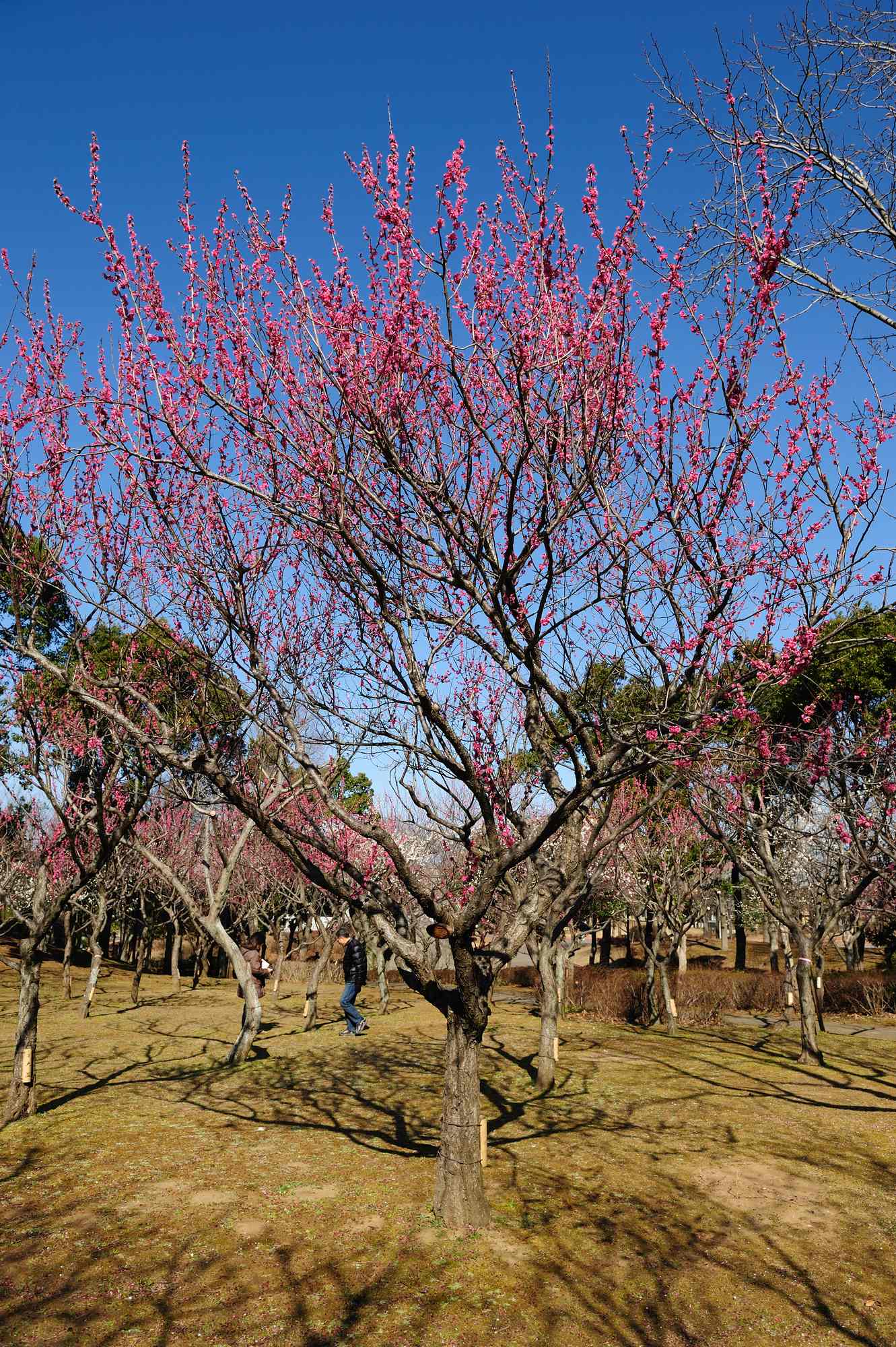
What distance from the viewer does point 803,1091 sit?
39.3ft

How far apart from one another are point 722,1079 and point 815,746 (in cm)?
553

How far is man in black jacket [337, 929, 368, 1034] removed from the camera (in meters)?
16.2

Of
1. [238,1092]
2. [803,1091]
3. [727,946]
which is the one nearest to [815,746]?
[803,1091]

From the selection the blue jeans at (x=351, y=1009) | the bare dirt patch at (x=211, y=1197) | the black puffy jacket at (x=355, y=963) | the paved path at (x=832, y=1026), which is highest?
the black puffy jacket at (x=355, y=963)

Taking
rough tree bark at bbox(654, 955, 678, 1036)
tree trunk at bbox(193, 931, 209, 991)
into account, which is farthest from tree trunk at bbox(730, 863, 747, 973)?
tree trunk at bbox(193, 931, 209, 991)

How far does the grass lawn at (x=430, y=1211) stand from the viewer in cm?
514

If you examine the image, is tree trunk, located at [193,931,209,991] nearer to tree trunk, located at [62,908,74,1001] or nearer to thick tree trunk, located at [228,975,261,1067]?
tree trunk, located at [62,908,74,1001]

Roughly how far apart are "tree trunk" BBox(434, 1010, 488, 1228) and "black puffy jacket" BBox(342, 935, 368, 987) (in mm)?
10422

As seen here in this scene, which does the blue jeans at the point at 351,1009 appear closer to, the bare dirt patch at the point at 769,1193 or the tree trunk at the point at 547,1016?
the tree trunk at the point at 547,1016

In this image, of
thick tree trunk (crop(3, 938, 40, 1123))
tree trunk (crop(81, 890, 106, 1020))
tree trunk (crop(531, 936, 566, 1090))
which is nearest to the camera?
thick tree trunk (crop(3, 938, 40, 1123))

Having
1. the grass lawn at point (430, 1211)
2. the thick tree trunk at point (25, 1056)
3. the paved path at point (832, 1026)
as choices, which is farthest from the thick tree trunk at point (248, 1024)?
the paved path at point (832, 1026)

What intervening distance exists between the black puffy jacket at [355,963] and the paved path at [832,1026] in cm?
866

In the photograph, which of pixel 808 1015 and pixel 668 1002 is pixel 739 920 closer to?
pixel 668 1002

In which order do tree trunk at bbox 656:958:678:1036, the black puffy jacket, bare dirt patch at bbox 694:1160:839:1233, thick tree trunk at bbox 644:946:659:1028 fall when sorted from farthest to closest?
1. thick tree trunk at bbox 644:946:659:1028
2. tree trunk at bbox 656:958:678:1036
3. the black puffy jacket
4. bare dirt patch at bbox 694:1160:839:1233
